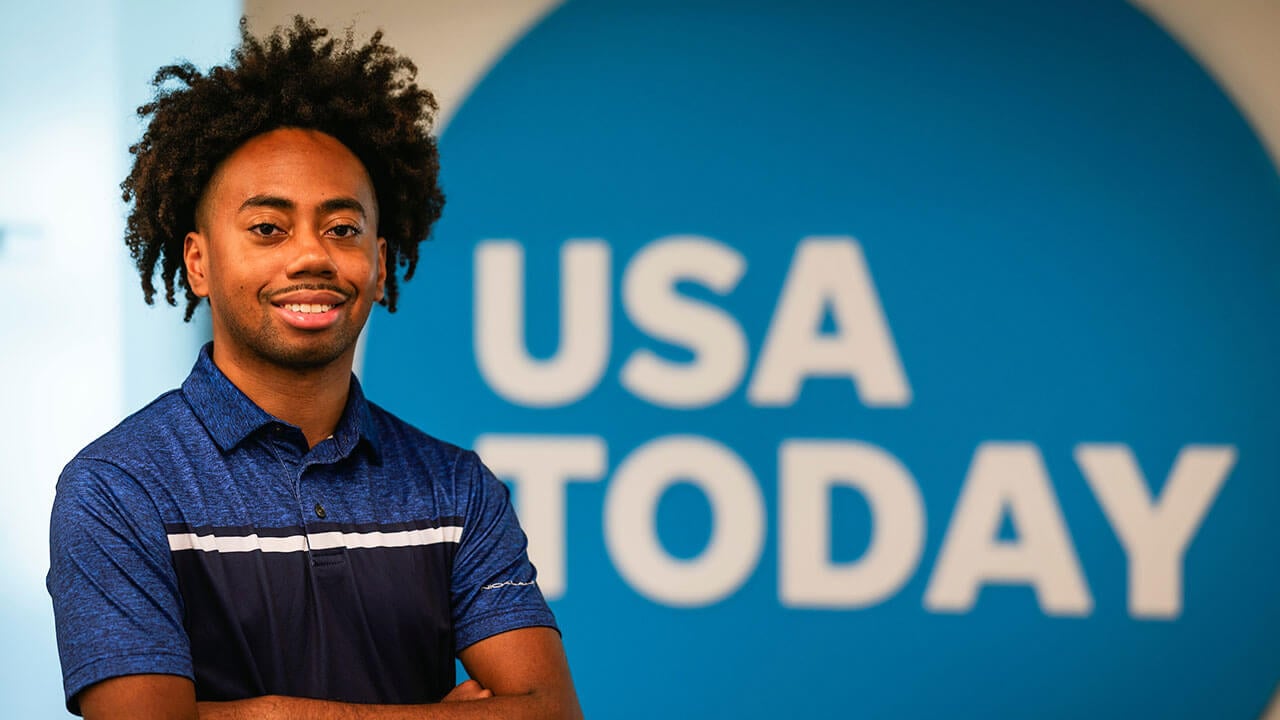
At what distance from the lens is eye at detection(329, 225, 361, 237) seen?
74.1 inches

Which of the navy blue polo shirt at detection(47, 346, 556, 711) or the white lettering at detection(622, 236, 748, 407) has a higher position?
the white lettering at detection(622, 236, 748, 407)

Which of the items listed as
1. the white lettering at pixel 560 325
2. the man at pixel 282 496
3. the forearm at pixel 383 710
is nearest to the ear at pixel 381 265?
the man at pixel 282 496

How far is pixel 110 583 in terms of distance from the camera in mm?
1612

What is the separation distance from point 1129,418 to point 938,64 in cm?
94

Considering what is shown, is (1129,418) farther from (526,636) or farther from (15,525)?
(15,525)

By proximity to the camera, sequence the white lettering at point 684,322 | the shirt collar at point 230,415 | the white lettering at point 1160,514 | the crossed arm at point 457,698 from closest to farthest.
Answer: the crossed arm at point 457,698 < the shirt collar at point 230,415 < the white lettering at point 1160,514 < the white lettering at point 684,322

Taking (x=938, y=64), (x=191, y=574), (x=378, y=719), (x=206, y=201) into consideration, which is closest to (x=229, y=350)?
(x=206, y=201)

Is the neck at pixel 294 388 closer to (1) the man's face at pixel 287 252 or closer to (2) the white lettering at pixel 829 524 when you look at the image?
(1) the man's face at pixel 287 252

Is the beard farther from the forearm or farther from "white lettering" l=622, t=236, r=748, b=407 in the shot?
"white lettering" l=622, t=236, r=748, b=407

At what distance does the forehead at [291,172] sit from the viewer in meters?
1.86

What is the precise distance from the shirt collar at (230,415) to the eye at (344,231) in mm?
242

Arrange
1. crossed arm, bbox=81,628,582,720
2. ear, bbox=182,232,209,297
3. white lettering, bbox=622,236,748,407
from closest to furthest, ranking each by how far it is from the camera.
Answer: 1. crossed arm, bbox=81,628,582,720
2. ear, bbox=182,232,209,297
3. white lettering, bbox=622,236,748,407

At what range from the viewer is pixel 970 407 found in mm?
3154

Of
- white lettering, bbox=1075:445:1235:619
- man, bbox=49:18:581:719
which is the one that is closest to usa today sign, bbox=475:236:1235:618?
white lettering, bbox=1075:445:1235:619
